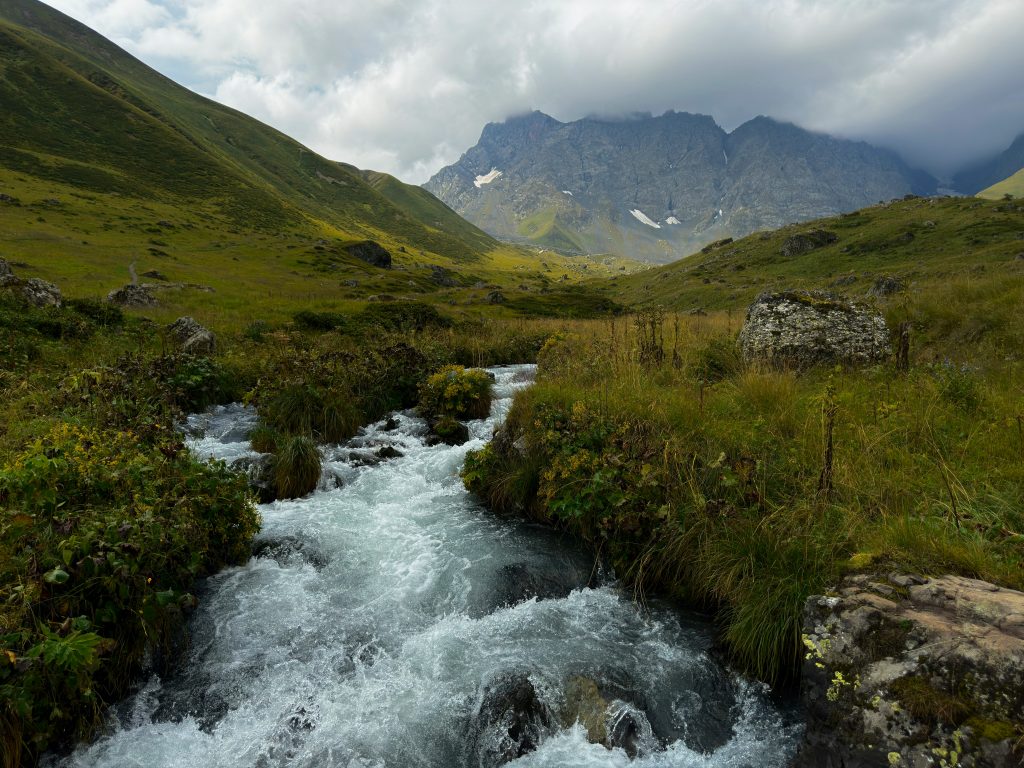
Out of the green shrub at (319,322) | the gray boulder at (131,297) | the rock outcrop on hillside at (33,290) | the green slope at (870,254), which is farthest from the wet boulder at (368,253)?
the rock outcrop on hillside at (33,290)

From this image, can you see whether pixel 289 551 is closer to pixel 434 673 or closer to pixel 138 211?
pixel 434 673

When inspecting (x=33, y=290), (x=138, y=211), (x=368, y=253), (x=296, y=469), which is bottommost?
(x=296, y=469)

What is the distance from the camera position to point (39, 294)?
1897 cm

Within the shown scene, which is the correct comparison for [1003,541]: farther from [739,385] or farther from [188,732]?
[188,732]

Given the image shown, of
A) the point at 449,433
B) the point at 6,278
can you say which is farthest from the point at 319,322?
the point at 449,433

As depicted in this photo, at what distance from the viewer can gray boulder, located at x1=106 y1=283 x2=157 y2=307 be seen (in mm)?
27188

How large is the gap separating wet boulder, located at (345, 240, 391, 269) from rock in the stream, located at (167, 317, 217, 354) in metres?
72.1

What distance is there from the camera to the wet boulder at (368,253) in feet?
292

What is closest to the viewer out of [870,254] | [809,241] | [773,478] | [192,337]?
[773,478]

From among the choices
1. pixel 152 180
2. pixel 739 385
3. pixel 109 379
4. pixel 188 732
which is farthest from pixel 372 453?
pixel 152 180

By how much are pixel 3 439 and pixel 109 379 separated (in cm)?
396

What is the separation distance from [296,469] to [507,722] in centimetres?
718

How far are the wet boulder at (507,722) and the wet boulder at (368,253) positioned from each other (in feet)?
294

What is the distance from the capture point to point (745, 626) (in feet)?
17.0
